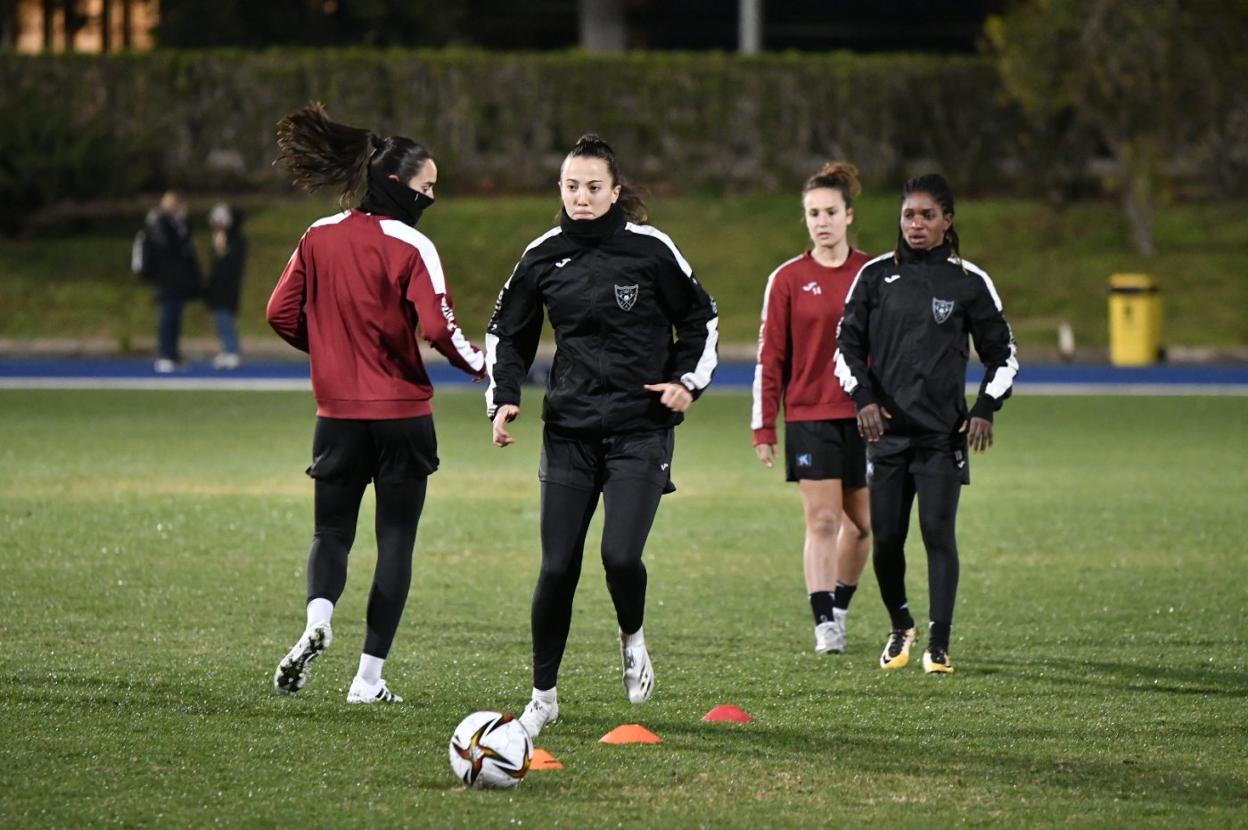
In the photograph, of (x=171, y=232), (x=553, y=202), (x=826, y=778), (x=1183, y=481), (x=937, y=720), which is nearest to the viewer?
(x=826, y=778)

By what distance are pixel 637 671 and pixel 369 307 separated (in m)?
1.59

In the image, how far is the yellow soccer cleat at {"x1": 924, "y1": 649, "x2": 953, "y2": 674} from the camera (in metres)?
7.93

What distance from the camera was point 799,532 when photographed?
12.1 meters

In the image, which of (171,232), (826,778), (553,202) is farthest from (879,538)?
(553,202)

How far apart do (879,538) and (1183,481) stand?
21.5ft

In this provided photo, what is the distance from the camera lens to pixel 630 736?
6.66m

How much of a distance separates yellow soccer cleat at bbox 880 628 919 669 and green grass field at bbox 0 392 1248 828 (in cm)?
10

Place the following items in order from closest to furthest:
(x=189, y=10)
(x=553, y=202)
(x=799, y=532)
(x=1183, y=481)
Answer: (x=799, y=532) < (x=1183, y=481) < (x=553, y=202) < (x=189, y=10)

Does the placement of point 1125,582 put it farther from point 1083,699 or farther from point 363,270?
point 363,270

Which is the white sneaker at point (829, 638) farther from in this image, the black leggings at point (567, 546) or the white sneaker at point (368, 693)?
the white sneaker at point (368, 693)

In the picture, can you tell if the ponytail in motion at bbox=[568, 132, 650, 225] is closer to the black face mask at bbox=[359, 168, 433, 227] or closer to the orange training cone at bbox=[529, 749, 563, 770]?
the black face mask at bbox=[359, 168, 433, 227]

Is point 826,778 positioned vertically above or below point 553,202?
Result: below

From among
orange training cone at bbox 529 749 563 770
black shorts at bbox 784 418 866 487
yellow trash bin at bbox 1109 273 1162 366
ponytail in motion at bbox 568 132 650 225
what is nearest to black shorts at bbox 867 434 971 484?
black shorts at bbox 784 418 866 487

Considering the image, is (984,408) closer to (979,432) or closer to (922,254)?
(979,432)
